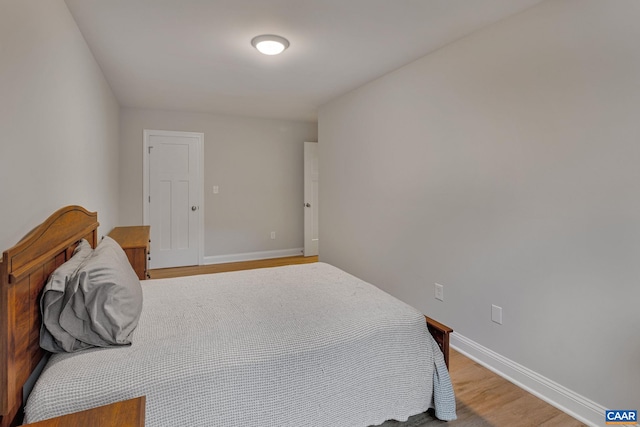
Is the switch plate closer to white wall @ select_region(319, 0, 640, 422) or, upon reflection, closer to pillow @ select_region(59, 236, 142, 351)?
white wall @ select_region(319, 0, 640, 422)

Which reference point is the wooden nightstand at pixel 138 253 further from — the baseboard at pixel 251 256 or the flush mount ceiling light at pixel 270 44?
the baseboard at pixel 251 256

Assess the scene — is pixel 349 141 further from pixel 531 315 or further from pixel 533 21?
pixel 531 315

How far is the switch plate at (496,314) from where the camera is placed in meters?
2.24

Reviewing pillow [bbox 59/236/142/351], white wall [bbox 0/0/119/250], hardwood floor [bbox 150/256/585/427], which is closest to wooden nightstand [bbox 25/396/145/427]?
pillow [bbox 59/236/142/351]

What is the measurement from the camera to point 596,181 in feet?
5.71

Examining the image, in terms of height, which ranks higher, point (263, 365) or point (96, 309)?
point (96, 309)

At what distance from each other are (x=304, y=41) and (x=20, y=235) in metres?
2.09

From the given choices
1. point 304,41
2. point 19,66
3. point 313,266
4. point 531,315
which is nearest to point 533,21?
point 304,41

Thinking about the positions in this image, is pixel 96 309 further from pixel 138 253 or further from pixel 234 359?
pixel 138 253

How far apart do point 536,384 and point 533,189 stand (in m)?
1.17

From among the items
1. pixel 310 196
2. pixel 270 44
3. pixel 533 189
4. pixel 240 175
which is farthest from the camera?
pixel 310 196

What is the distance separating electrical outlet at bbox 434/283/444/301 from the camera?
2.69 meters

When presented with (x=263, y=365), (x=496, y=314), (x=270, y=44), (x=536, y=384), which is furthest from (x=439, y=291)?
(x=270, y=44)

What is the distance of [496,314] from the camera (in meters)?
2.27
